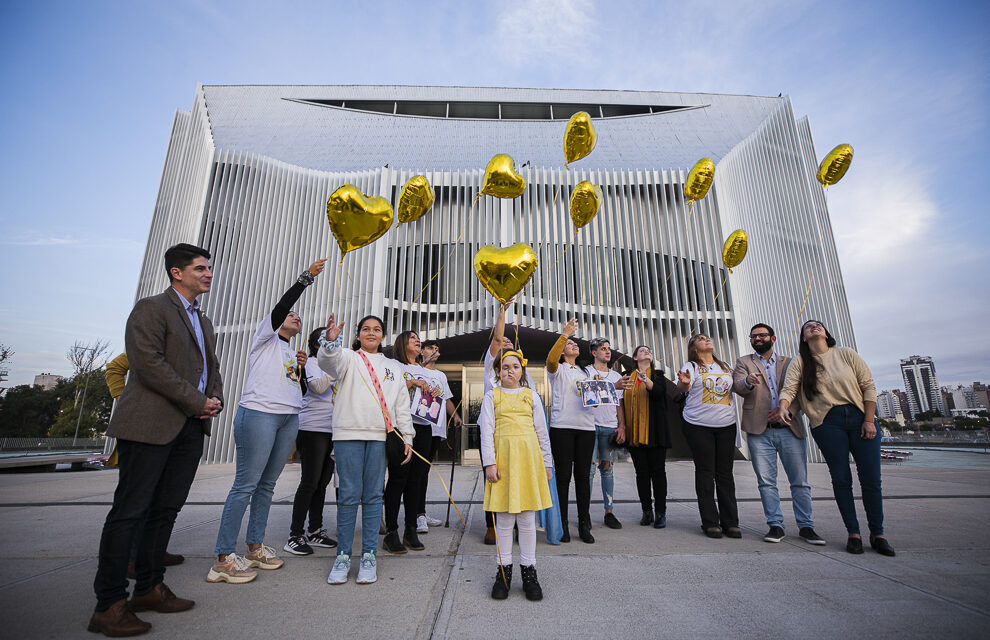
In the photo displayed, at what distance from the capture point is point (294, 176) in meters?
13.8

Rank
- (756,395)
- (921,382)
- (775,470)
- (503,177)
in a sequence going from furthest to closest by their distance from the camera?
(921,382)
(503,177)
(756,395)
(775,470)

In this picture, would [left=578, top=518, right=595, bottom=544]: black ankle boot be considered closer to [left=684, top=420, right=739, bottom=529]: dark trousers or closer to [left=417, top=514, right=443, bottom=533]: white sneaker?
[left=684, top=420, right=739, bottom=529]: dark trousers

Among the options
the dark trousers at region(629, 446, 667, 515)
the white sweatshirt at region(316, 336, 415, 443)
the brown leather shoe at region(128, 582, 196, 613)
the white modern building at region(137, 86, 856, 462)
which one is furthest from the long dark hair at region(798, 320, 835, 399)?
the white modern building at region(137, 86, 856, 462)

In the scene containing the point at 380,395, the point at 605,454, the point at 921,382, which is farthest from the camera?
the point at 921,382

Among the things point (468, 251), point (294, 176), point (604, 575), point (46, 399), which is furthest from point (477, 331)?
point (46, 399)

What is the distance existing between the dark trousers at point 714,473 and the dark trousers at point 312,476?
304 centimetres

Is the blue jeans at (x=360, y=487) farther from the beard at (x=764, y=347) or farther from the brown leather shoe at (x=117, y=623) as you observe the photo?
the beard at (x=764, y=347)

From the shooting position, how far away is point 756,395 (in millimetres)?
3850

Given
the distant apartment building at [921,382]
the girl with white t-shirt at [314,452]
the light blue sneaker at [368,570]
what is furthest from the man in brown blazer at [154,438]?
the distant apartment building at [921,382]

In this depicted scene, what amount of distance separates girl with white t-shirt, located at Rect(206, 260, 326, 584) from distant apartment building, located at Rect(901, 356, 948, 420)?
9680cm

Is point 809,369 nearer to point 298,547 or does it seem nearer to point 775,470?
point 775,470

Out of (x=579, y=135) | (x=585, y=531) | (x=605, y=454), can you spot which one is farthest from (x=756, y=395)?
(x=579, y=135)

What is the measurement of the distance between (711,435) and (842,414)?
3.11 ft

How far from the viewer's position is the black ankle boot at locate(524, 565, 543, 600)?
2283mm
